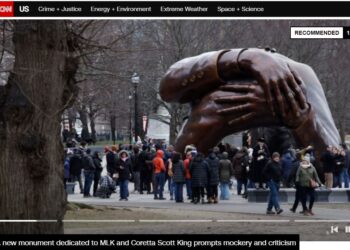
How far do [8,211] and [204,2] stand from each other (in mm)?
4437

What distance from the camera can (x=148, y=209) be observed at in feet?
69.3

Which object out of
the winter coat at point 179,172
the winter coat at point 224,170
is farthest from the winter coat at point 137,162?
the winter coat at point 224,170

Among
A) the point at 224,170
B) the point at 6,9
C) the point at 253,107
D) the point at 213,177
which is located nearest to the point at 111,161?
the point at 224,170

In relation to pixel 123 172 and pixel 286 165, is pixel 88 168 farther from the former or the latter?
pixel 286 165

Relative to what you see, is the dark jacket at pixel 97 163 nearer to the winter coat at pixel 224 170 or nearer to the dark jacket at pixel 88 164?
the dark jacket at pixel 88 164

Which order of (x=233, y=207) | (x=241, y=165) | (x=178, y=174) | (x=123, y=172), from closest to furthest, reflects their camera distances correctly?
1. (x=233, y=207)
2. (x=178, y=174)
3. (x=123, y=172)
4. (x=241, y=165)

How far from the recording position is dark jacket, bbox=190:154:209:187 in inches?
931

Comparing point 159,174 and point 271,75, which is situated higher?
point 271,75

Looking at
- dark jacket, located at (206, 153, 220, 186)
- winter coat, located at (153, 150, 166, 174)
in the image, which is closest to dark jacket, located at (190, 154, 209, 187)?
dark jacket, located at (206, 153, 220, 186)

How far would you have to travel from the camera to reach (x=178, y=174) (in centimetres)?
2441

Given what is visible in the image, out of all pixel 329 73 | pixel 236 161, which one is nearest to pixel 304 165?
pixel 236 161

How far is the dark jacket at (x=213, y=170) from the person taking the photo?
78.1 feet

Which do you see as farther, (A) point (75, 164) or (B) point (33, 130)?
(A) point (75, 164)
